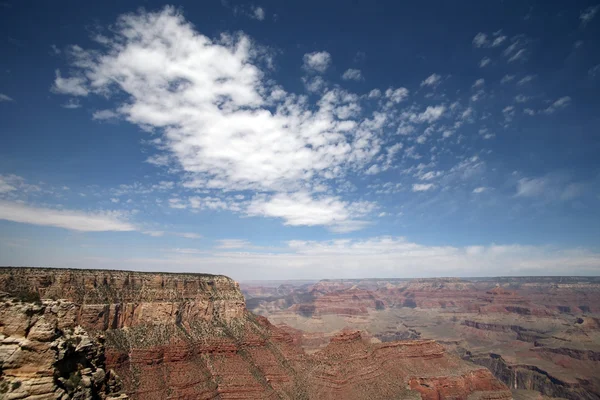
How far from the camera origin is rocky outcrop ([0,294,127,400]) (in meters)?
11.9

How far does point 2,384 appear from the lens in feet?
37.8

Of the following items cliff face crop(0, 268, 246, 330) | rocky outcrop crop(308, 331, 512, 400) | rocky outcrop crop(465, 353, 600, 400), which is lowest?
rocky outcrop crop(465, 353, 600, 400)

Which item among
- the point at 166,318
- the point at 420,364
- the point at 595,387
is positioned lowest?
the point at 595,387

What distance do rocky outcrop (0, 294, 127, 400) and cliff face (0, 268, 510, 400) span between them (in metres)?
32.8

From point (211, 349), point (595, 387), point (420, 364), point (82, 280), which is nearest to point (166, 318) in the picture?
point (211, 349)

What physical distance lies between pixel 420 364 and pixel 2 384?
86434mm

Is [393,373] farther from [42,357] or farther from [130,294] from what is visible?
[42,357]

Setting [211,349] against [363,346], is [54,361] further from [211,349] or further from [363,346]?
[363,346]

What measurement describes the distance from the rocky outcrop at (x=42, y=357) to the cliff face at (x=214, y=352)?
32.8m

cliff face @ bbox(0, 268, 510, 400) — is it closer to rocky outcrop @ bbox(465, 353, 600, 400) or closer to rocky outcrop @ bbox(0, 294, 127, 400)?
rocky outcrop @ bbox(0, 294, 127, 400)

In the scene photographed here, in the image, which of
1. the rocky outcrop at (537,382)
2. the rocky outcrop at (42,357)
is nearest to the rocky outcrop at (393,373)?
the rocky outcrop at (537,382)

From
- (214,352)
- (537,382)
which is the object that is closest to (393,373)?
(214,352)

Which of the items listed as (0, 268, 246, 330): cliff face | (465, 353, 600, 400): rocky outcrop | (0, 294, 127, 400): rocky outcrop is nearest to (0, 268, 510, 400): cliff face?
(0, 268, 246, 330): cliff face

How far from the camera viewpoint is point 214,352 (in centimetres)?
6147
